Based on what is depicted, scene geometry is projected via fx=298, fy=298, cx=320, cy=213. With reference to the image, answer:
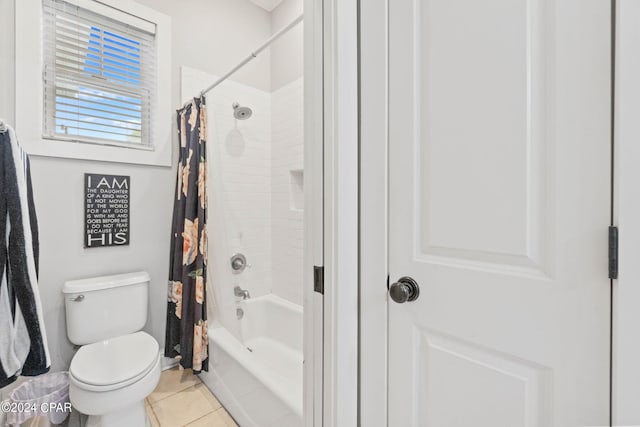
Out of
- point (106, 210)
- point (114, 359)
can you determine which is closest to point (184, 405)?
point (114, 359)

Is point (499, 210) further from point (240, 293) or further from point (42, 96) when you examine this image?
point (42, 96)

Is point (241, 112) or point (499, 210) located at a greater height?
point (241, 112)

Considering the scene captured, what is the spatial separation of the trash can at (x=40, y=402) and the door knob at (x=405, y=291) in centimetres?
186

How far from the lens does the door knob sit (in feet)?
2.51

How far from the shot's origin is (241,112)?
2.16m

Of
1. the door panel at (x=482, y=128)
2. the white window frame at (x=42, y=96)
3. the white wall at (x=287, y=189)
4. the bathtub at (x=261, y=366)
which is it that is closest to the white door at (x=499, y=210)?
the door panel at (x=482, y=128)

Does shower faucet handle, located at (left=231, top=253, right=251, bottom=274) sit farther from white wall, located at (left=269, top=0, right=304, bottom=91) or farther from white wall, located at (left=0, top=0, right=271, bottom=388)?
white wall, located at (left=269, top=0, right=304, bottom=91)

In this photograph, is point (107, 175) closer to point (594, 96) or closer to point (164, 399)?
point (164, 399)

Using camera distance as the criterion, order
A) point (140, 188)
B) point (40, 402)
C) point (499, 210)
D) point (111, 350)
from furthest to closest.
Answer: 1. point (140, 188)
2. point (111, 350)
3. point (40, 402)
4. point (499, 210)

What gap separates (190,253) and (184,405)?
90 centimetres

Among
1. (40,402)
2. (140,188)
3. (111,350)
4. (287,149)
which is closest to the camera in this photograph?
(40,402)

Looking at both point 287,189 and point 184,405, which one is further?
point 287,189

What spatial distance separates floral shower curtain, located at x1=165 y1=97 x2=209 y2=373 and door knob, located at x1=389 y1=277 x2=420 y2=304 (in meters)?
1.53

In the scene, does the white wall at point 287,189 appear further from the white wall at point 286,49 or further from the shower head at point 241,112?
the shower head at point 241,112
